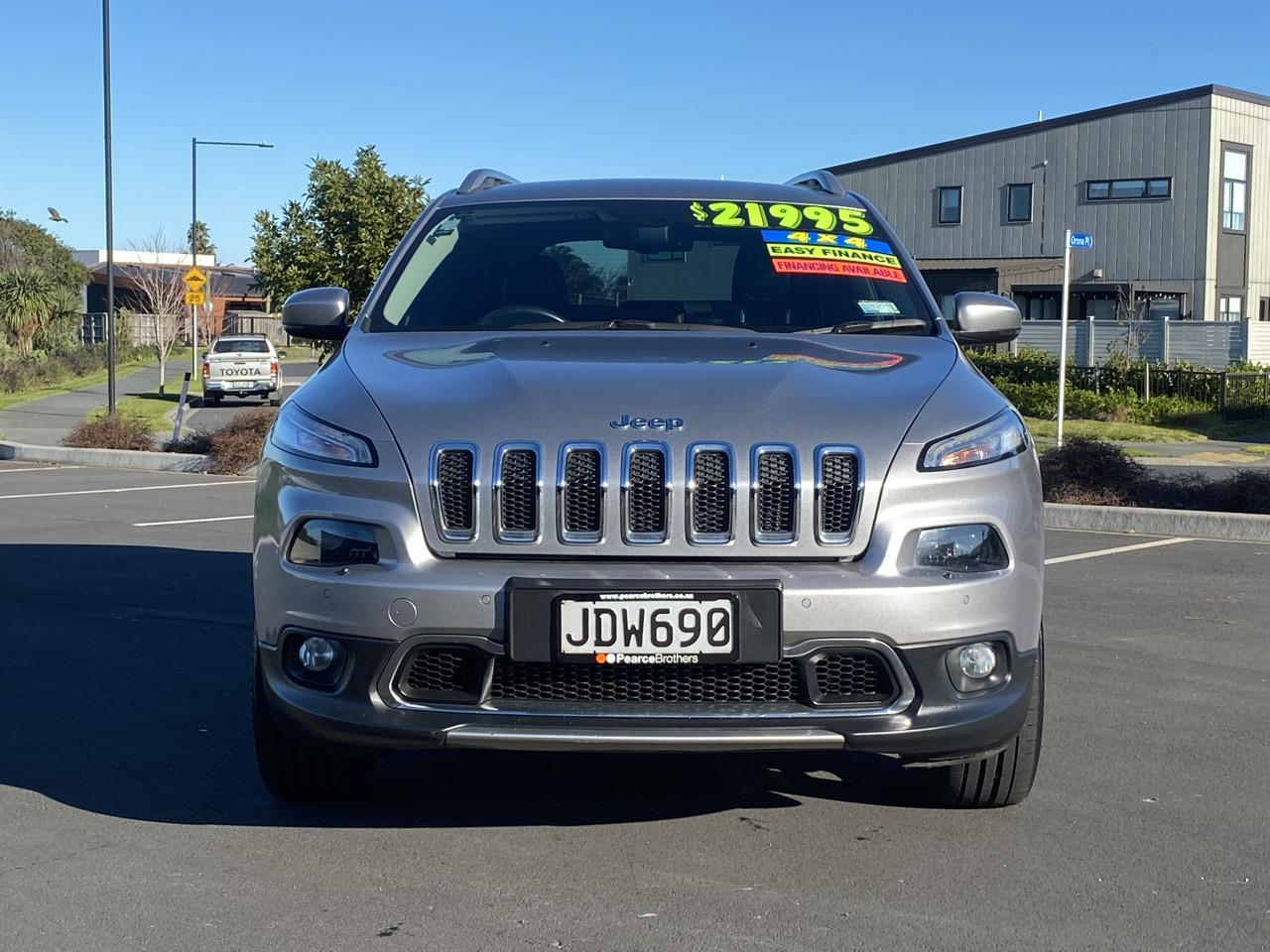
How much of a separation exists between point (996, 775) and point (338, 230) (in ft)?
64.3

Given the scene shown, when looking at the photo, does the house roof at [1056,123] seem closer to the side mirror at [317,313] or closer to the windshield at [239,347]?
the windshield at [239,347]

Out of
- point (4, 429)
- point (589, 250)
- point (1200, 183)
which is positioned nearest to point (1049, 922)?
point (589, 250)

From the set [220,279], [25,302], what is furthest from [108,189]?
[220,279]

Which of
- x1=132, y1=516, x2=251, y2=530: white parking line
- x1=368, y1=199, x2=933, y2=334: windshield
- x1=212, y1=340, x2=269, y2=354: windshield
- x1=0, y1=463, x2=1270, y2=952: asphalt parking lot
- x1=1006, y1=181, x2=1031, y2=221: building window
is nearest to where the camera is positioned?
x1=0, y1=463, x2=1270, y2=952: asphalt parking lot

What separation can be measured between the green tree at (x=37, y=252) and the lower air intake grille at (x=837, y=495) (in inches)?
2763

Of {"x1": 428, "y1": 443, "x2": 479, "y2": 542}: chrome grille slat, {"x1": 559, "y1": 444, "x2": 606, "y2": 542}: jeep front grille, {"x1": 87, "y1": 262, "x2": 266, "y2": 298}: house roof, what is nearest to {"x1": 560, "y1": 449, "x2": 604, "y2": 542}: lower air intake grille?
{"x1": 559, "y1": 444, "x2": 606, "y2": 542}: jeep front grille

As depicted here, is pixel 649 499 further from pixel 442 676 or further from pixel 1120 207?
pixel 1120 207

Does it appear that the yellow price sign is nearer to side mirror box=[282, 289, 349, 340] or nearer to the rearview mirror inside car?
the rearview mirror inside car

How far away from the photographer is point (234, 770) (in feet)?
15.8

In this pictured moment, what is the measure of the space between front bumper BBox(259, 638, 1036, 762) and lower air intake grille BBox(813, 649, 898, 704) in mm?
32

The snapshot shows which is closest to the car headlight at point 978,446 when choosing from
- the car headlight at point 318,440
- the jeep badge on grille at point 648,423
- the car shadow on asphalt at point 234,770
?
the jeep badge on grille at point 648,423

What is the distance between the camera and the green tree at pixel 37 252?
70.6m

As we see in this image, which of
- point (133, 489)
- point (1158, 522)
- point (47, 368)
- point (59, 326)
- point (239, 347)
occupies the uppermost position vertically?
point (59, 326)

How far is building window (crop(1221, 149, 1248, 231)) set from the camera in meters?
38.0
